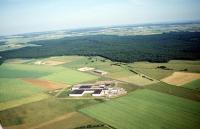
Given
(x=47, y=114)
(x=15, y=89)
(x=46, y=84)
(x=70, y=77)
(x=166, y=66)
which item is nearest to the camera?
(x=47, y=114)

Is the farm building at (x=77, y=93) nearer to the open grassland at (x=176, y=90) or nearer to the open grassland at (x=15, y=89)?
the open grassland at (x=15, y=89)

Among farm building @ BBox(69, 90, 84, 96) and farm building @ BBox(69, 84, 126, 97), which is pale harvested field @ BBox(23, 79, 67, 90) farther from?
farm building @ BBox(69, 90, 84, 96)

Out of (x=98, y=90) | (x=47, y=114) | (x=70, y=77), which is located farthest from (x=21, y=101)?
(x=70, y=77)

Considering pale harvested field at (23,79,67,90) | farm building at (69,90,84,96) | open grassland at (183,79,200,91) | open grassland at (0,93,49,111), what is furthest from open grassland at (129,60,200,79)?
open grassland at (0,93,49,111)

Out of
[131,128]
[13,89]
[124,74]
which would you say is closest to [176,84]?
[124,74]

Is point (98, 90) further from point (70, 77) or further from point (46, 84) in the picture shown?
point (70, 77)

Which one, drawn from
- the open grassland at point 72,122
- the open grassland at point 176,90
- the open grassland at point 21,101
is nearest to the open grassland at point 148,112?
the open grassland at point 72,122
